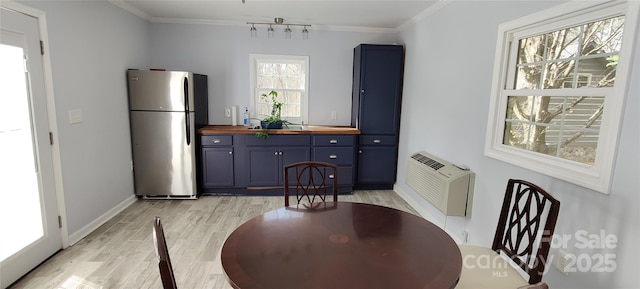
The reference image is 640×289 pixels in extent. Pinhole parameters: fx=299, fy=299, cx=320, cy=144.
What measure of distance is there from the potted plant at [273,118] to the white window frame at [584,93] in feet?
8.52

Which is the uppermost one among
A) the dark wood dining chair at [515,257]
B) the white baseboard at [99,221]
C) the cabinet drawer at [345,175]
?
the dark wood dining chair at [515,257]

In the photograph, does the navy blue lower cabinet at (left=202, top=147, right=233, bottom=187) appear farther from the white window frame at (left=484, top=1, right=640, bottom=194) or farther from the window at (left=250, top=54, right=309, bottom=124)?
the white window frame at (left=484, top=1, right=640, bottom=194)

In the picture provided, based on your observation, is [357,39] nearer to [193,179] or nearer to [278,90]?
[278,90]

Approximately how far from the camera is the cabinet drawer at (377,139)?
4.23 metres

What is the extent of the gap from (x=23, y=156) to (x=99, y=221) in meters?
1.11

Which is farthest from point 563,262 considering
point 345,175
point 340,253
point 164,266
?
point 345,175

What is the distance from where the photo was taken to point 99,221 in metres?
3.04

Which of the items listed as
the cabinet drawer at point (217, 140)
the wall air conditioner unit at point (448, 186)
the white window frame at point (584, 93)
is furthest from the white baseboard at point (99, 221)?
the white window frame at point (584, 93)

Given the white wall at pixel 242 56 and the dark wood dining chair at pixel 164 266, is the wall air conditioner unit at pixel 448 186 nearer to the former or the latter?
the white wall at pixel 242 56

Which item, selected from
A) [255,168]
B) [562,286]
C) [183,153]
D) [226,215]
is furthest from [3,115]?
[562,286]

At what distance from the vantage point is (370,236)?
1449mm

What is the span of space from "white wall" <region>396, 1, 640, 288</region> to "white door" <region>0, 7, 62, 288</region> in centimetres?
348

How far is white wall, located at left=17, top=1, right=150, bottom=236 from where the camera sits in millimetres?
2527

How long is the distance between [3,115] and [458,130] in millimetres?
3526
